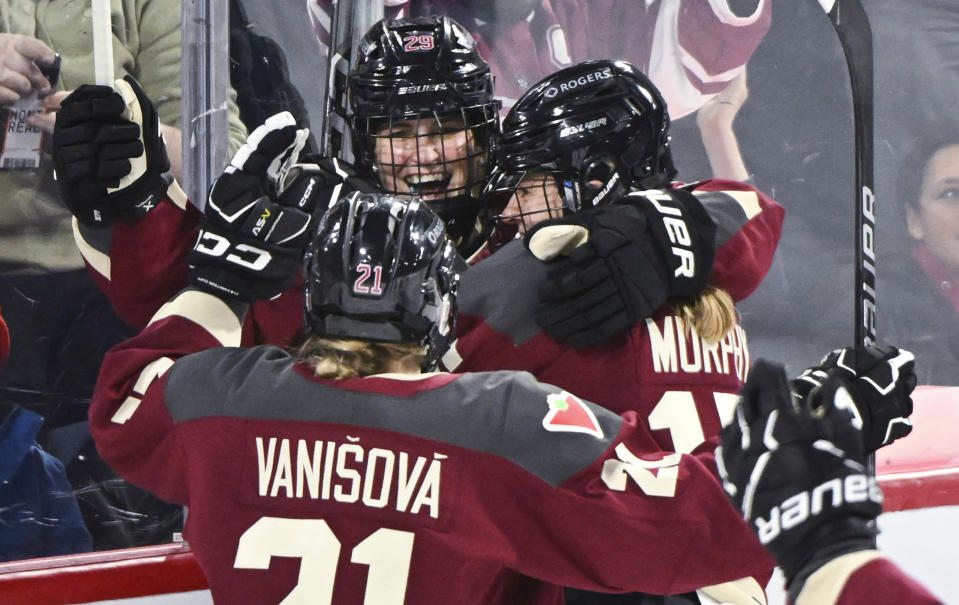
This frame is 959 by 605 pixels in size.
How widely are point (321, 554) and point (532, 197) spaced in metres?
0.75

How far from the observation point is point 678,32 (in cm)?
333


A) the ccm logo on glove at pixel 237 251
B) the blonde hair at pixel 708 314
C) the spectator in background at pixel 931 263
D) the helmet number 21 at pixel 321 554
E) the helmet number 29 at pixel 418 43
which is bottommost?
the spectator in background at pixel 931 263

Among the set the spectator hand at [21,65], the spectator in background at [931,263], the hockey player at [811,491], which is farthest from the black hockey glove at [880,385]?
the spectator in background at [931,263]

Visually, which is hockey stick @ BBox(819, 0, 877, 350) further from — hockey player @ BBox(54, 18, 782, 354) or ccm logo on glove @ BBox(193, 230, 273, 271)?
ccm logo on glove @ BBox(193, 230, 273, 271)

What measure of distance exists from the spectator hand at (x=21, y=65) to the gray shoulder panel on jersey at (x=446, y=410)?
1.20m

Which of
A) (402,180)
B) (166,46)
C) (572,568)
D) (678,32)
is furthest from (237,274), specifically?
(678,32)

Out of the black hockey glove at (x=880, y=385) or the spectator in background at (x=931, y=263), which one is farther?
the spectator in background at (x=931, y=263)

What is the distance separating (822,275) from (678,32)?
0.81 meters

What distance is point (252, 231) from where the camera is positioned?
1602 millimetres

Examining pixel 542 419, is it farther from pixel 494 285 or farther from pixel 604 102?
pixel 604 102

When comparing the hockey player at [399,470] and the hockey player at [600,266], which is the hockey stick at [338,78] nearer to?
the hockey player at [600,266]

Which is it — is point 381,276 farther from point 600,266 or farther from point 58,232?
point 58,232

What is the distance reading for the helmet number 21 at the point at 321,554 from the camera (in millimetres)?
1320

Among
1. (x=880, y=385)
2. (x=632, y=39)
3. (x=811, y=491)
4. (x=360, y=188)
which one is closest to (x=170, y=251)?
(x=360, y=188)
